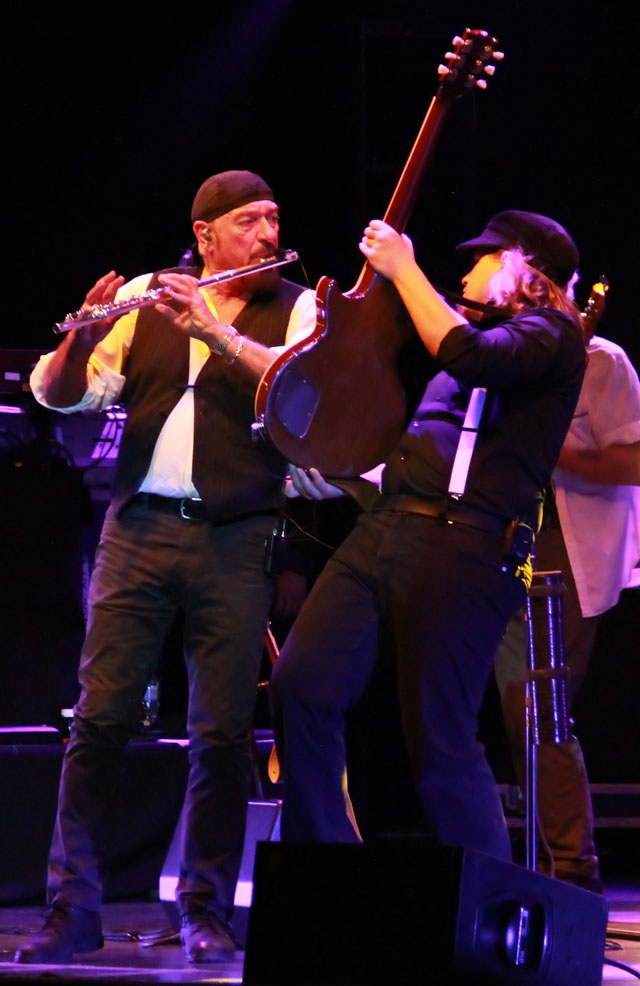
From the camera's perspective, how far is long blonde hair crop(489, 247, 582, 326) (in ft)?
11.0

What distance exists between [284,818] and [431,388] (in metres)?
1.04

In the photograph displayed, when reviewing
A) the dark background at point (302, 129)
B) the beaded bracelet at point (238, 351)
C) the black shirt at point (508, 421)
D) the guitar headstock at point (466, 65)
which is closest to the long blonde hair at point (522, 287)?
the black shirt at point (508, 421)

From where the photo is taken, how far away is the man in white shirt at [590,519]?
4.14 metres

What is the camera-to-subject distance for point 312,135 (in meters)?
6.47

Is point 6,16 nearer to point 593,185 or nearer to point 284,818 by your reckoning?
point 593,185

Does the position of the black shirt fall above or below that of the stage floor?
above

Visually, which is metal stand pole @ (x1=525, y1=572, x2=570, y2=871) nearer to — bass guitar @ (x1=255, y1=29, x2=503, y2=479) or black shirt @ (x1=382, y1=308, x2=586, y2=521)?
black shirt @ (x1=382, y1=308, x2=586, y2=521)

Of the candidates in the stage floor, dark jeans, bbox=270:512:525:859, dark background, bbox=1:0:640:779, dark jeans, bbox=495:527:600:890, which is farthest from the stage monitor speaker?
dark background, bbox=1:0:640:779

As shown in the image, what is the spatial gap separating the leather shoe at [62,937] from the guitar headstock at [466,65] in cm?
220

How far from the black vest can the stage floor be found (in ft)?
3.72

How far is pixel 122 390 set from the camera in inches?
155

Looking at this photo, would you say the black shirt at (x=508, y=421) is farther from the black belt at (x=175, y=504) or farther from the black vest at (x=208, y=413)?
the black belt at (x=175, y=504)

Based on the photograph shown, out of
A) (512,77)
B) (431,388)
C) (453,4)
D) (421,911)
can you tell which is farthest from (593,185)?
(421,911)

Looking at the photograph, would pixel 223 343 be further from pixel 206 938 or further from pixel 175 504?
pixel 206 938
